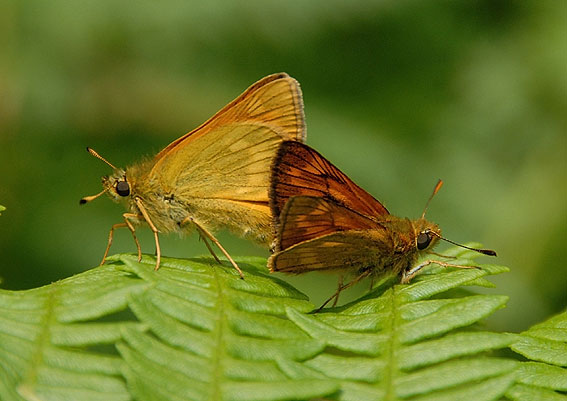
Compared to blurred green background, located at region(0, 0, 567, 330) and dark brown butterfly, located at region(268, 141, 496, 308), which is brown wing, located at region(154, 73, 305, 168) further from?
blurred green background, located at region(0, 0, 567, 330)

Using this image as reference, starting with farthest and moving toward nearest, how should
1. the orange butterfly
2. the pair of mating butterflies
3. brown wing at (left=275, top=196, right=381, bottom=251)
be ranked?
the orange butterfly < the pair of mating butterflies < brown wing at (left=275, top=196, right=381, bottom=251)

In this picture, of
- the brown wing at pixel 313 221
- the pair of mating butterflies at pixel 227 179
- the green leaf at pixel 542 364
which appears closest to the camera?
the green leaf at pixel 542 364

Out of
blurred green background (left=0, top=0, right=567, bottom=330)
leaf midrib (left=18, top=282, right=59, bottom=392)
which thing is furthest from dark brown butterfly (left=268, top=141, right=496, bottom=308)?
blurred green background (left=0, top=0, right=567, bottom=330)

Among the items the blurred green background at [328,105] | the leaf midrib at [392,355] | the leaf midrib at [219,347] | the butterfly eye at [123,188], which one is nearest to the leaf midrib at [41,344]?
the leaf midrib at [219,347]

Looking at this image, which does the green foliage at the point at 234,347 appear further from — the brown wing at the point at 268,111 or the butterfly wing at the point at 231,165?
the brown wing at the point at 268,111

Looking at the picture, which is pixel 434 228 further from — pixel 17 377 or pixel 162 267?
pixel 17 377

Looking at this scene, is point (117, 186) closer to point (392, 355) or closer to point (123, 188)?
point (123, 188)

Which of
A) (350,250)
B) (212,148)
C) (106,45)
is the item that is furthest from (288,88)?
(106,45)
